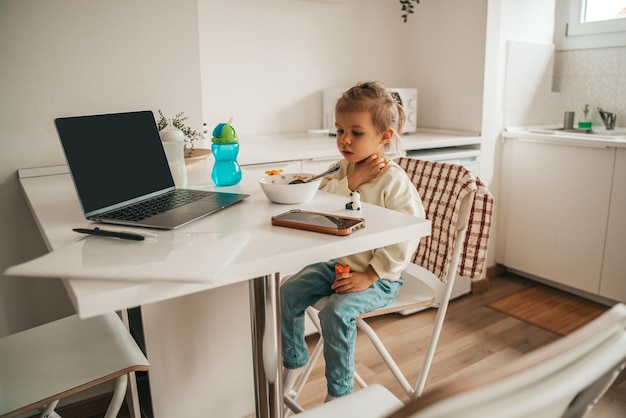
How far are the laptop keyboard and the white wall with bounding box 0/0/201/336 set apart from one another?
722mm

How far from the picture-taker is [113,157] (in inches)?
45.4

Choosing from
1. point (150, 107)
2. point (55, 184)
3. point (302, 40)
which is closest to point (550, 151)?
point (302, 40)

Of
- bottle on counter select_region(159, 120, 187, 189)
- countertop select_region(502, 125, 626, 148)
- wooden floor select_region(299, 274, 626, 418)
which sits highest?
bottle on counter select_region(159, 120, 187, 189)

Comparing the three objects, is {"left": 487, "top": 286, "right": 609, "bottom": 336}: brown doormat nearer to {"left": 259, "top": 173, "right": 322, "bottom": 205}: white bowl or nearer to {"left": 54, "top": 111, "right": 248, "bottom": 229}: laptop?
{"left": 259, "top": 173, "right": 322, "bottom": 205}: white bowl

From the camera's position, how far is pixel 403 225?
0.99 meters

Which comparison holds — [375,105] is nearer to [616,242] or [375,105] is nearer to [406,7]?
[616,242]

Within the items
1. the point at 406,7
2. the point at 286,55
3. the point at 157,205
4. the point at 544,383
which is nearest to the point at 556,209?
the point at 406,7

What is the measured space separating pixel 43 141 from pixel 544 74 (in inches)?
108

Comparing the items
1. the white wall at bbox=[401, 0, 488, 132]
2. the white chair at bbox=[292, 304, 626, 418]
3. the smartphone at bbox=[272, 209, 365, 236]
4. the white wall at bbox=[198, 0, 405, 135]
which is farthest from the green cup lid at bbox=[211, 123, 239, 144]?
the white wall at bbox=[401, 0, 488, 132]

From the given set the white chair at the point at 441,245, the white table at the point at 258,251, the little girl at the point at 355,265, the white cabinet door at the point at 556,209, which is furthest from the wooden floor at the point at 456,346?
the white table at the point at 258,251

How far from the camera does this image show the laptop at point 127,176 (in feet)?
3.39

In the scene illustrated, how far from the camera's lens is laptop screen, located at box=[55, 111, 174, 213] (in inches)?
41.2

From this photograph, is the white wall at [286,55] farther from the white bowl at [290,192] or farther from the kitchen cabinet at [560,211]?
the white bowl at [290,192]

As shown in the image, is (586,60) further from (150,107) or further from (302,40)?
(150,107)
